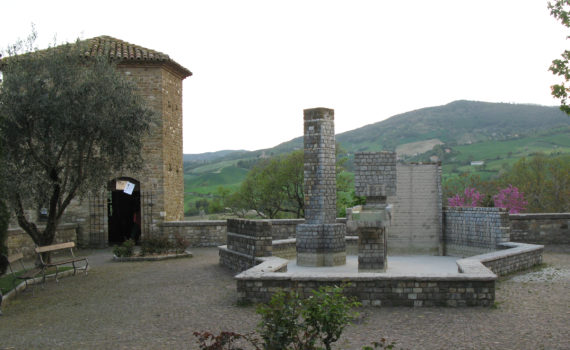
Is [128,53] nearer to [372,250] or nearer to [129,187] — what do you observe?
[129,187]

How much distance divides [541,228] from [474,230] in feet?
15.8

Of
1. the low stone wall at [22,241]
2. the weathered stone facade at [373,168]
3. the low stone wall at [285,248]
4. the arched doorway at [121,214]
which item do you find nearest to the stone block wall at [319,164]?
the weathered stone facade at [373,168]

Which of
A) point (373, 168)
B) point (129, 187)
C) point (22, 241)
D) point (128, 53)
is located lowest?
point (22, 241)

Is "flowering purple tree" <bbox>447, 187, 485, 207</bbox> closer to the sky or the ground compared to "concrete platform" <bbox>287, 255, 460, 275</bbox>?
closer to the sky

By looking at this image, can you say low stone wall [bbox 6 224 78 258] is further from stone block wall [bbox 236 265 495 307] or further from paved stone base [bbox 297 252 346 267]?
stone block wall [bbox 236 265 495 307]

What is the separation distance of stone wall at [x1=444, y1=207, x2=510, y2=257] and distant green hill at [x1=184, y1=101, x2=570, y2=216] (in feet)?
132

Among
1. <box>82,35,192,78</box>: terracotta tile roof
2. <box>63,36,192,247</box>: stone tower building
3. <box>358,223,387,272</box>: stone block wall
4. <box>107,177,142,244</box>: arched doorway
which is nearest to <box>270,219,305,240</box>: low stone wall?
<box>63,36,192,247</box>: stone tower building

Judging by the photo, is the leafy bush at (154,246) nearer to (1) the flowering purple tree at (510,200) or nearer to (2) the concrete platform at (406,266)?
(2) the concrete platform at (406,266)

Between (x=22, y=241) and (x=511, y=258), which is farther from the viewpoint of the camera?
(x=22, y=241)

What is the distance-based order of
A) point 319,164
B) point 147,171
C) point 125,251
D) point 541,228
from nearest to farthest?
point 319,164, point 125,251, point 541,228, point 147,171

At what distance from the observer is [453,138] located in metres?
96.2

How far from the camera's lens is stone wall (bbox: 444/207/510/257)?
14.3 m

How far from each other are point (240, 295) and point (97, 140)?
6746 millimetres

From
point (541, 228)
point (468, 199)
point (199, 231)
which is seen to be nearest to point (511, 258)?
point (541, 228)
